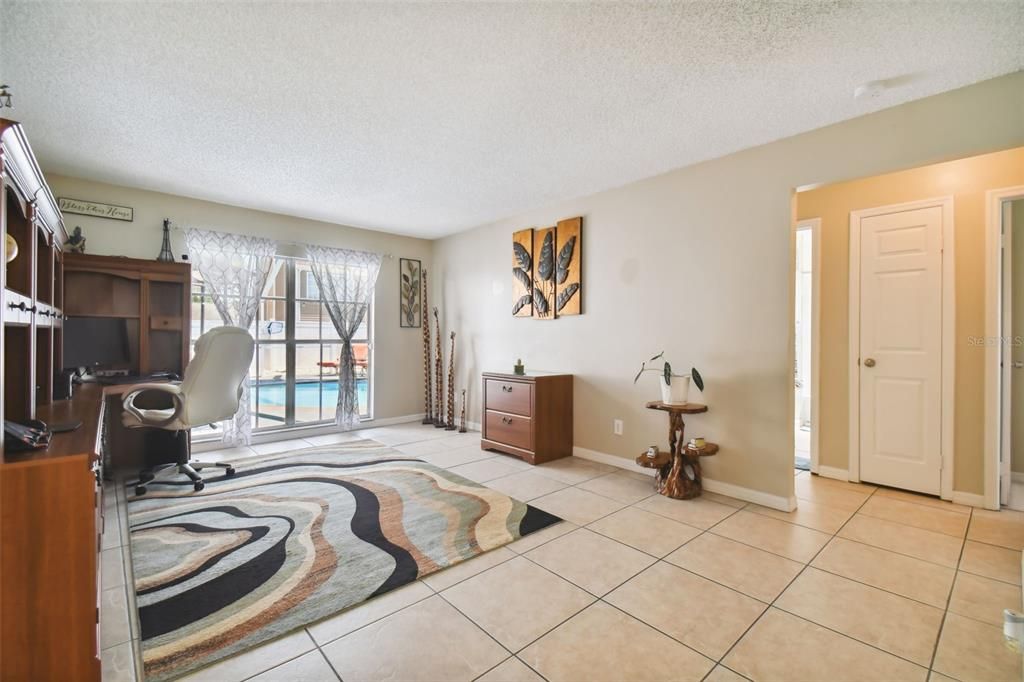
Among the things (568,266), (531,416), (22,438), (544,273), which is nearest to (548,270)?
(544,273)

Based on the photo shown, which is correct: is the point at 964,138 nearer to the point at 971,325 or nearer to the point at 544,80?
the point at 971,325

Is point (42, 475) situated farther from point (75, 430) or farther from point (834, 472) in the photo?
point (834, 472)

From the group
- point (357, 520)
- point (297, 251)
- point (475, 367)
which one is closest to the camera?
point (357, 520)

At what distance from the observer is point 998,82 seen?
219 centimetres

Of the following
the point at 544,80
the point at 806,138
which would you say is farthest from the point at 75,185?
the point at 806,138

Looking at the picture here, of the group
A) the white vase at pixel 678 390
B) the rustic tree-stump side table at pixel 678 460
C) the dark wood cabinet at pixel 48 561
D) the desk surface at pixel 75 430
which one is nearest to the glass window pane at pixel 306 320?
the desk surface at pixel 75 430

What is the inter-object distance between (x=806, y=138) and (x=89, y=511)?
3867 millimetres

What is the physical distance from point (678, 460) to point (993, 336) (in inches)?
84.5

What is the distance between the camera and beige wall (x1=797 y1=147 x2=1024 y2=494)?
2.93m

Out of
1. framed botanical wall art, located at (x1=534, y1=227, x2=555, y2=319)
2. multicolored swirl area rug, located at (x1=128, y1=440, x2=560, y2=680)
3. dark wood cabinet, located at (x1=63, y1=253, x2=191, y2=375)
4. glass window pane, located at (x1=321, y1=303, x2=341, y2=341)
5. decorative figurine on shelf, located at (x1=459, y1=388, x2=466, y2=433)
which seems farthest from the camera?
decorative figurine on shelf, located at (x1=459, y1=388, x2=466, y2=433)

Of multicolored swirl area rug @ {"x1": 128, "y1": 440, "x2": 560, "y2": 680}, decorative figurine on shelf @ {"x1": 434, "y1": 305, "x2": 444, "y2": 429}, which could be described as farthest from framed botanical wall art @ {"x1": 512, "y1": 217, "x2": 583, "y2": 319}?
multicolored swirl area rug @ {"x1": 128, "y1": 440, "x2": 560, "y2": 680}

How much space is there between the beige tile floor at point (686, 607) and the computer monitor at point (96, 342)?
4.78 feet

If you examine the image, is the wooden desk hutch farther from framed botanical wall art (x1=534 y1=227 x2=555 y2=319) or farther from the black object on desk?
framed botanical wall art (x1=534 y1=227 x2=555 y2=319)

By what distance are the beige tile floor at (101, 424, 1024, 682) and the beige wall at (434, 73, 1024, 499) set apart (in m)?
0.68
